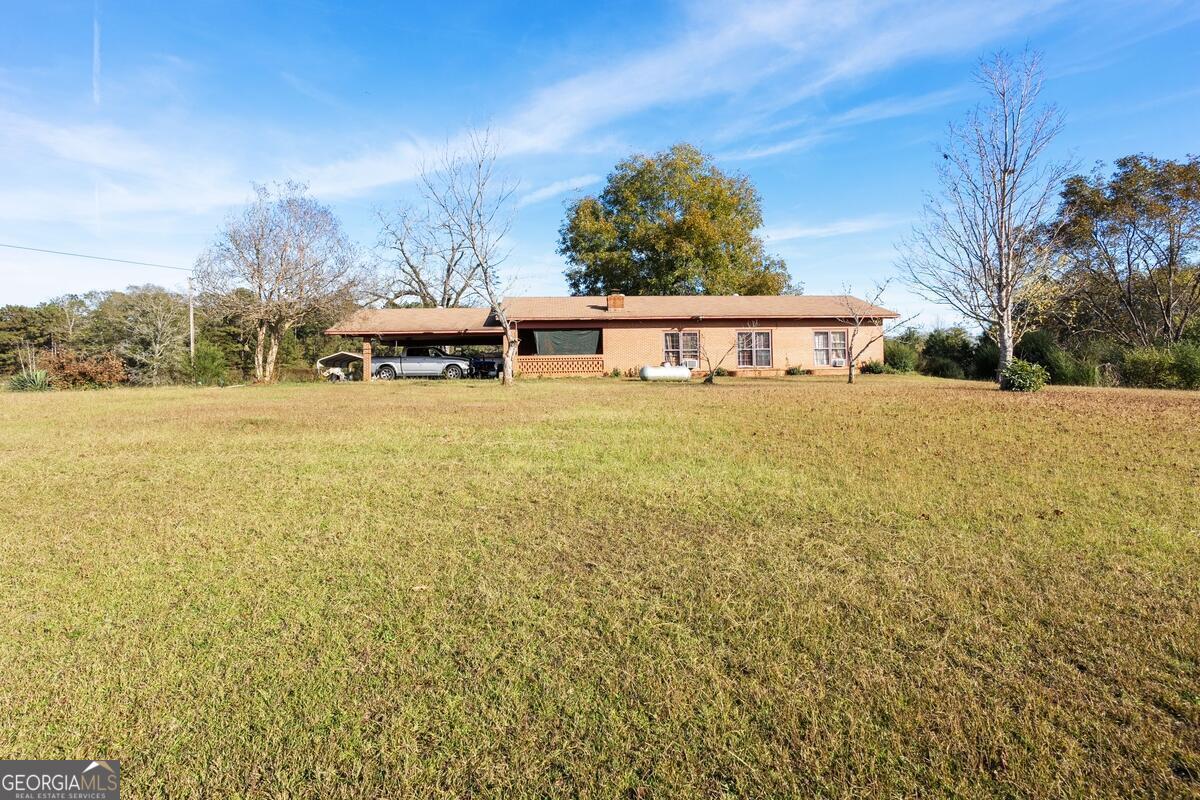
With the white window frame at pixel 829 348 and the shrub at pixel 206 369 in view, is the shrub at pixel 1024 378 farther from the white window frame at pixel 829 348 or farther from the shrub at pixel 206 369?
the shrub at pixel 206 369

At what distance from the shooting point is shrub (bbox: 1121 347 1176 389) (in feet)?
55.4

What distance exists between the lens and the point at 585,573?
3.85 metres

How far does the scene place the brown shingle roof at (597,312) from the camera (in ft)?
85.0

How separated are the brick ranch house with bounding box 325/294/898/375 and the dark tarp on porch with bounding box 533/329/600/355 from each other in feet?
0.14

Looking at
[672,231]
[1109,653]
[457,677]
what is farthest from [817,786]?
[672,231]

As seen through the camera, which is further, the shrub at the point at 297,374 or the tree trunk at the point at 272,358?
the shrub at the point at 297,374

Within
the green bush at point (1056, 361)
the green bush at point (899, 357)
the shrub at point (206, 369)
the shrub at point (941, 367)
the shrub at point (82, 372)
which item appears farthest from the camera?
the green bush at point (899, 357)

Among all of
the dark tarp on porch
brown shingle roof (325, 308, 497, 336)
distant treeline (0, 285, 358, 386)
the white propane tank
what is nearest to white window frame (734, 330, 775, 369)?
the white propane tank

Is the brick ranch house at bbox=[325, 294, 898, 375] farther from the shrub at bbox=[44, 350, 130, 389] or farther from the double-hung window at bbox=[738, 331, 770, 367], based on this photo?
the shrub at bbox=[44, 350, 130, 389]

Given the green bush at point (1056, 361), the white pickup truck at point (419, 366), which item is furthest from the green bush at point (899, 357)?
the white pickup truck at point (419, 366)

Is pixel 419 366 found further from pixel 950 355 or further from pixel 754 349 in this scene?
pixel 950 355

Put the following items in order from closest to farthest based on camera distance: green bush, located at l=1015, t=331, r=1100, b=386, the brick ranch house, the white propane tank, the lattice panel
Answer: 1. green bush, located at l=1015, t=331, r=1100, b=386
2. the white propane tank
3. the lattice panel
4. the brick ranch house

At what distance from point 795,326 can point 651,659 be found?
2584 centimetres

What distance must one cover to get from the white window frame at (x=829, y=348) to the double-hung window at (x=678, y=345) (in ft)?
17.2
